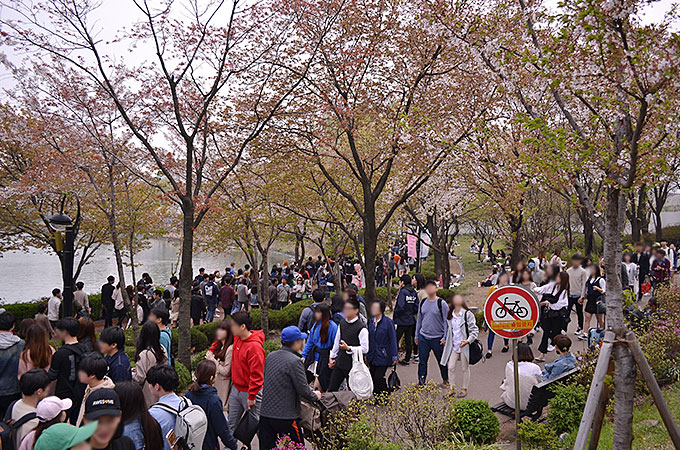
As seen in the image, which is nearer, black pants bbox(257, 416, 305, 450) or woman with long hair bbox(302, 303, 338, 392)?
black pants bbox(257, 416, 305, 450)

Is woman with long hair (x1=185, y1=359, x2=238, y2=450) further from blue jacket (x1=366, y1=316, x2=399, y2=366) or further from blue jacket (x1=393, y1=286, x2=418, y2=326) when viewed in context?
blue jacket (x1=393, y1=286, x2=418, y2=326)

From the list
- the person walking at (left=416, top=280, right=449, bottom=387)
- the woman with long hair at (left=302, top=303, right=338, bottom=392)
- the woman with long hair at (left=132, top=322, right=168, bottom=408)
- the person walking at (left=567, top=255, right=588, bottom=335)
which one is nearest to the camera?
the woman with long hair at (left=132, top=322, right=168, bottom=408)

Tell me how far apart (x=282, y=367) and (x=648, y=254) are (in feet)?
49.3

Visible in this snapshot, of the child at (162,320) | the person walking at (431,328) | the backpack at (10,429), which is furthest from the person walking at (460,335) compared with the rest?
the backpack at (10,429)

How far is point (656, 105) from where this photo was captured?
13.4ft

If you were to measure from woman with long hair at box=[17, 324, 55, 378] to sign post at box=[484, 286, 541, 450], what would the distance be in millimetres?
5380

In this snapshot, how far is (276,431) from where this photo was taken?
495cm

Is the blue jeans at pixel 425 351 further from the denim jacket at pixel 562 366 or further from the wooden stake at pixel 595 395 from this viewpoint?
the wooden stake at pixel 595 395

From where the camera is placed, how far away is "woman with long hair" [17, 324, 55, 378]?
5.62 meters

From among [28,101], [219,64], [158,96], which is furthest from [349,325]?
[28,101]

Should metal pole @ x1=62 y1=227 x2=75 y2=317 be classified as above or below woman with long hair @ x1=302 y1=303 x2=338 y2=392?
above

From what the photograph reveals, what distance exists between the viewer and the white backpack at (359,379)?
6.39 m

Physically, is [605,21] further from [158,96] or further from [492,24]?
[158,96]

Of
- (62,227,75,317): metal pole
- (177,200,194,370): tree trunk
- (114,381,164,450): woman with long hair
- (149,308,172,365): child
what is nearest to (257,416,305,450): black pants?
(114,381,164,450): woman with long hair
